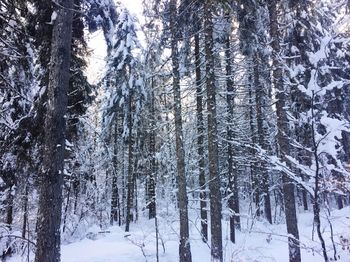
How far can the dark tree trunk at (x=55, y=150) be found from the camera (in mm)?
5883

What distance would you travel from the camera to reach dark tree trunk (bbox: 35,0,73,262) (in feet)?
19.3

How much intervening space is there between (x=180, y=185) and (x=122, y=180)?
24099 millimetres

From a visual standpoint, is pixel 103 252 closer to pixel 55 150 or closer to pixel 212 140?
pixel 212 140

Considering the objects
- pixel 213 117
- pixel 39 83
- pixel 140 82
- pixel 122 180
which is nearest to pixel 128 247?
pixel 213 117

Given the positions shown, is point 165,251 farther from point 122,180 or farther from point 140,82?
point 122,180

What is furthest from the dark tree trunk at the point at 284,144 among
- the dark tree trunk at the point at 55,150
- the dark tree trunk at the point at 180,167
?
the dark tree trunk at the point at 55,150

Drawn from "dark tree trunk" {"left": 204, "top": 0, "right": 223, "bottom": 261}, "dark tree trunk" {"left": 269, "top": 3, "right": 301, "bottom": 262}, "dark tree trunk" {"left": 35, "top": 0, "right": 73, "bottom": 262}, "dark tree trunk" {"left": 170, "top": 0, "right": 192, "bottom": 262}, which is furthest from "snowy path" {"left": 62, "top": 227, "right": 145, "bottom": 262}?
"dark tree trunk" {"left": 35, "top": 0, "right": 73, "bottom": 262}

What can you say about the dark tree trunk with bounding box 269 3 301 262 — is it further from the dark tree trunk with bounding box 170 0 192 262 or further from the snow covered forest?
the dark tree trunk with bounding box 170 0 192 262

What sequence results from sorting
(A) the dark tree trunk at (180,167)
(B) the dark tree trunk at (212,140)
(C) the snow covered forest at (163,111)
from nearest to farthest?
(C) the snow covered forest at (163,111)
(A) the dark tree trunk at (180,167)
(B) the dark tree trunk at (212,140)

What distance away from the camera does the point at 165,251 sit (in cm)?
1402

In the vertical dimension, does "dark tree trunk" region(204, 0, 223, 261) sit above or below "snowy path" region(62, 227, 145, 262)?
above

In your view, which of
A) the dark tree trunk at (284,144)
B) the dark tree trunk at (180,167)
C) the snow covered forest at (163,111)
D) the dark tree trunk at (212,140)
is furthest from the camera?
the dark tree trunk at (212,140)

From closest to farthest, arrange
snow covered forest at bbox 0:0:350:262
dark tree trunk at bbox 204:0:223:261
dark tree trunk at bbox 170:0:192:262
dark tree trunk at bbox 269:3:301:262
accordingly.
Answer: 1. snow covered forest at bbox 0:0:350:262
2. dark tree trunk at bbox 269:3:301:262
3. dark tree trunk at bbox 170:0:192:262
4. dark tree trunk at bbox 204:0:223:261

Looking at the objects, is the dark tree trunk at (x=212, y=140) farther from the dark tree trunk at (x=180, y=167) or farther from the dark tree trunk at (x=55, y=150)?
the dark tree trunk at (x=55, y=150)
